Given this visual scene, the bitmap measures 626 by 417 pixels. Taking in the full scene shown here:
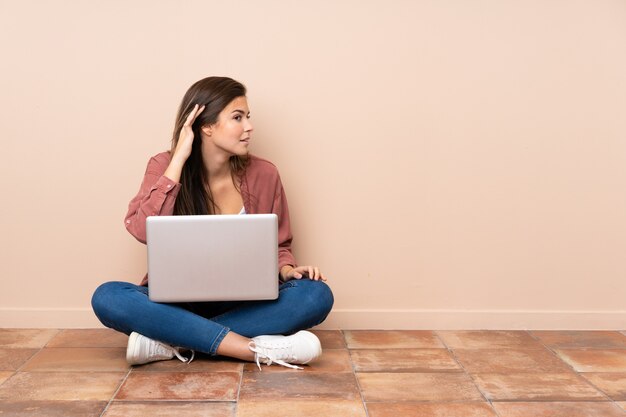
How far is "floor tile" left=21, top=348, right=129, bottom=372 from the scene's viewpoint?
8.56 ft

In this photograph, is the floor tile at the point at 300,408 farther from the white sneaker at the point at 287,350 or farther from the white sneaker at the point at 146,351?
the white sneaker at the point at 146,351

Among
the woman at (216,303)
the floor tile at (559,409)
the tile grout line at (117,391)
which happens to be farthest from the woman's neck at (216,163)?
the floor tile at (559,409)

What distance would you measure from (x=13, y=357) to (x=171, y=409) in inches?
32.6

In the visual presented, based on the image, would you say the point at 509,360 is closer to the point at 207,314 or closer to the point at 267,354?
the point at 267,354

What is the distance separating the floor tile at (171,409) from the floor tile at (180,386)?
1.8 inches

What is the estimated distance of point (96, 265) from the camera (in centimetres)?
317

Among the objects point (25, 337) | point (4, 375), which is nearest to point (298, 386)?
point (4, 375)

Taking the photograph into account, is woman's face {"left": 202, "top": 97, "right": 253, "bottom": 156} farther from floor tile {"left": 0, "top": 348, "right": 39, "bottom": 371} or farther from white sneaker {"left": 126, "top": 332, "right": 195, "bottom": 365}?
floor tile {"left": 0, "top": 348, "right": 39, "bottom": 371}

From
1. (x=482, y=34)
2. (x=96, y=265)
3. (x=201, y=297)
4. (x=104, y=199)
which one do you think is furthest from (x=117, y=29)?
(x=482, y=34)

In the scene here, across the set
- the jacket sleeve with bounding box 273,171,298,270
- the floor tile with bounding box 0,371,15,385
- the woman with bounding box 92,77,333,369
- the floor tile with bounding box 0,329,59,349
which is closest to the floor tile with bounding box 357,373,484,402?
the woman with bounding box 92,77,333,369

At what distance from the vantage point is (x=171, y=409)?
→ 7.18 feet

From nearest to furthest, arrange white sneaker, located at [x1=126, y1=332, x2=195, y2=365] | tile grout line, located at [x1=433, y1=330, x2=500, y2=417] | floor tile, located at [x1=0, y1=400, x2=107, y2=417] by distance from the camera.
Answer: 1. floor tile, located at [x1=0, y1=400, x2=107, y2=417]
2. tile grout line, located at [x1=433, y1=330, x2=500, y2=417]
3. white sneaker, located at [x1=126, y1=332, x2=195, y2=365]

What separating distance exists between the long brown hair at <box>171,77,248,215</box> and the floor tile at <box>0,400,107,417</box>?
2.68 feet

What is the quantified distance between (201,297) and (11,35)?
1.33 metres
